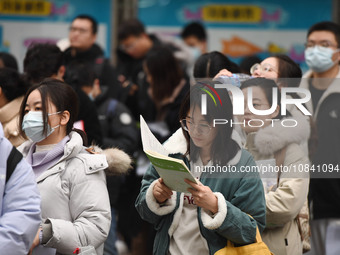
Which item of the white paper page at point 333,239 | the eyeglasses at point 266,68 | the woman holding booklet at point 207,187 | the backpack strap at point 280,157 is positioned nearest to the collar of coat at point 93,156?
the woman holding booklet at point 207,187

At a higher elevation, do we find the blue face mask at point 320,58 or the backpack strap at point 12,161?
the blue face mask at point 320,58

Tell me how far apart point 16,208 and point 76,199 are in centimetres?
64

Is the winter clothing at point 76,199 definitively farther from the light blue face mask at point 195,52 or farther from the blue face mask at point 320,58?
the light blue face mask at point 195,52

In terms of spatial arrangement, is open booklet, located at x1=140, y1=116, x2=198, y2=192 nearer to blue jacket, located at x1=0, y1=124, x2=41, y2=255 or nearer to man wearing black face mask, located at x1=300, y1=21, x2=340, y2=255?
blue jacket, located at x1=0, y1=124, x2=41, y2=255

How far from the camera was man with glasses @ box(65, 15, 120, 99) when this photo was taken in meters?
7.91

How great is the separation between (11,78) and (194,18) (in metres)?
4.86

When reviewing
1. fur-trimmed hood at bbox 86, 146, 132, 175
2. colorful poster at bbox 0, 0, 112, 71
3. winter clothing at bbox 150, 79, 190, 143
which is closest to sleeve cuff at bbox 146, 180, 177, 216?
fur-trimmed hood at bbox 86, 146, 132, 175

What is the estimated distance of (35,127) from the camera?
4.73 m

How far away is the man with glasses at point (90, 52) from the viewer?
7907 mm

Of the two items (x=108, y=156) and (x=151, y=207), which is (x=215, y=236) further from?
(x=108, y=156)

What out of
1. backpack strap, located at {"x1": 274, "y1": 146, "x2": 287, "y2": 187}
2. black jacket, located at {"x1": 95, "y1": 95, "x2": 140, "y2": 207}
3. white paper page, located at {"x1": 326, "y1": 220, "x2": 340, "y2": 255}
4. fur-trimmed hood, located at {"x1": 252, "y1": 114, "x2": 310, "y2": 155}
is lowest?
white paper page, located at {"x1": 326, "y1": 220, "x2": 340, "y2": 255}

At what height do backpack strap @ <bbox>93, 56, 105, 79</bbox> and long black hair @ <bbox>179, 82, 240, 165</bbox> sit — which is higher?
long black hair @ <bbox>179, 82, 240, 165</bbox>

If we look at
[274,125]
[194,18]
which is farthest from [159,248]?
[194,18]

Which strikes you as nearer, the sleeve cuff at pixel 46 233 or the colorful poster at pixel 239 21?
the sleeve cuff at pixel 46 233
